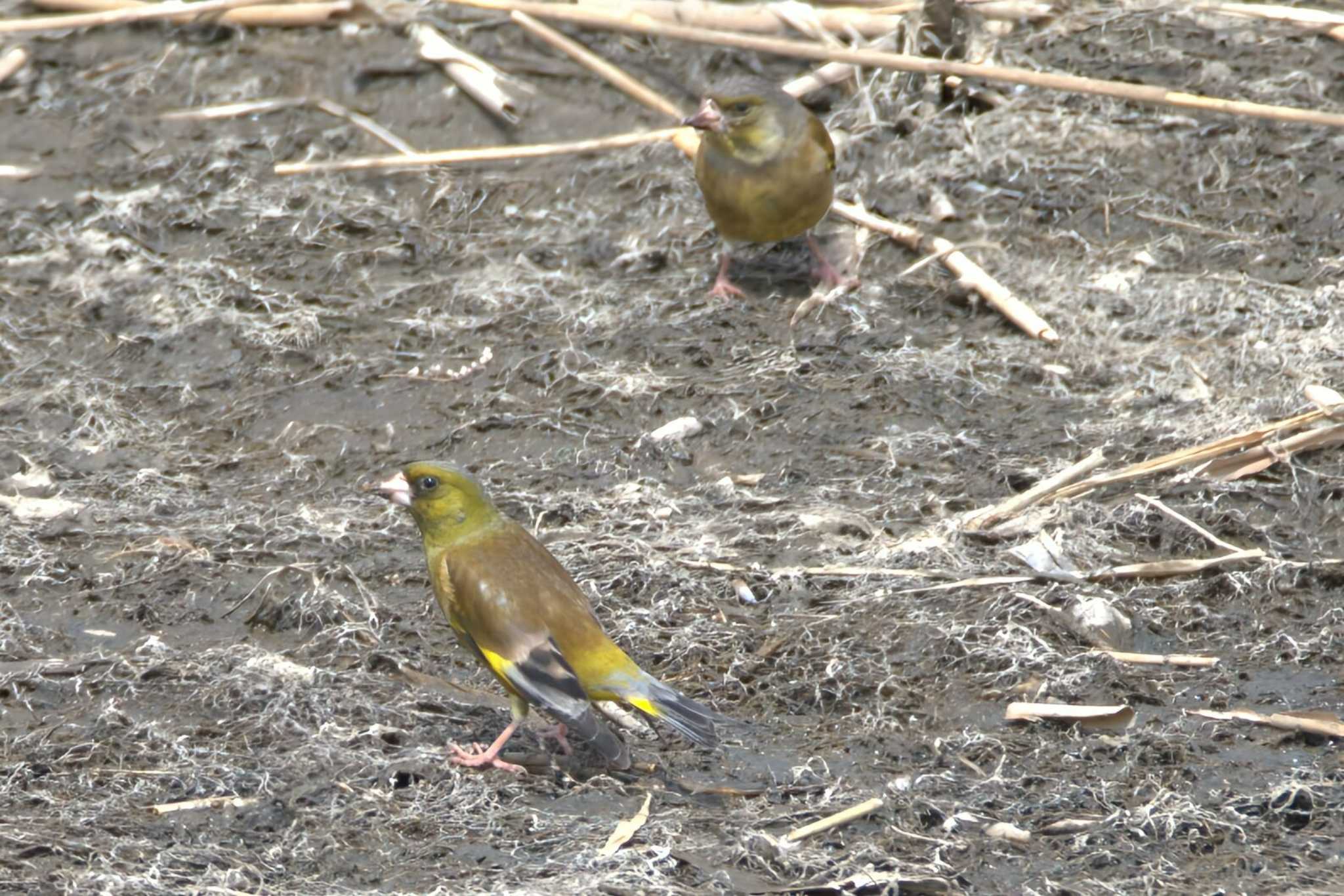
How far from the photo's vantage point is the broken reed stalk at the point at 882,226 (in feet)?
24.3

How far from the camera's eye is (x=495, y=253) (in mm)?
8281

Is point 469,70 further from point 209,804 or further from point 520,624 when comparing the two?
point 209,804

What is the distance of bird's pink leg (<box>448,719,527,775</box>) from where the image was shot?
478cm

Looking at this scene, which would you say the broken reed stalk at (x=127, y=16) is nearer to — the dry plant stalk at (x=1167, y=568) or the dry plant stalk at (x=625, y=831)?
the dry plant stalk at (x=1167, y=568)

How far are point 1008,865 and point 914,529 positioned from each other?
188 cm

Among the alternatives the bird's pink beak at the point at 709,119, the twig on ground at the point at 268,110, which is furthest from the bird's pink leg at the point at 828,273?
the twig on ground at the point at 268,110

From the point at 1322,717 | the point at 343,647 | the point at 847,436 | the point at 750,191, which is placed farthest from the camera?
the point at 750,191

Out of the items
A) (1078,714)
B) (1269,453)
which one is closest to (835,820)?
(1078,714)

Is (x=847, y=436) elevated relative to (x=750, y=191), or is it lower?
lower

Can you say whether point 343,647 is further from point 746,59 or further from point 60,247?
point 746,59

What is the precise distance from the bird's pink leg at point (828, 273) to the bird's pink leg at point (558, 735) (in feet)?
10.7

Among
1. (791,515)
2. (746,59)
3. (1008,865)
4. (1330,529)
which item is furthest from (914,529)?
(746,59)

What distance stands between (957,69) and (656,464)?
2.44 metres

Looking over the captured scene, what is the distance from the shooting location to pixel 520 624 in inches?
190
